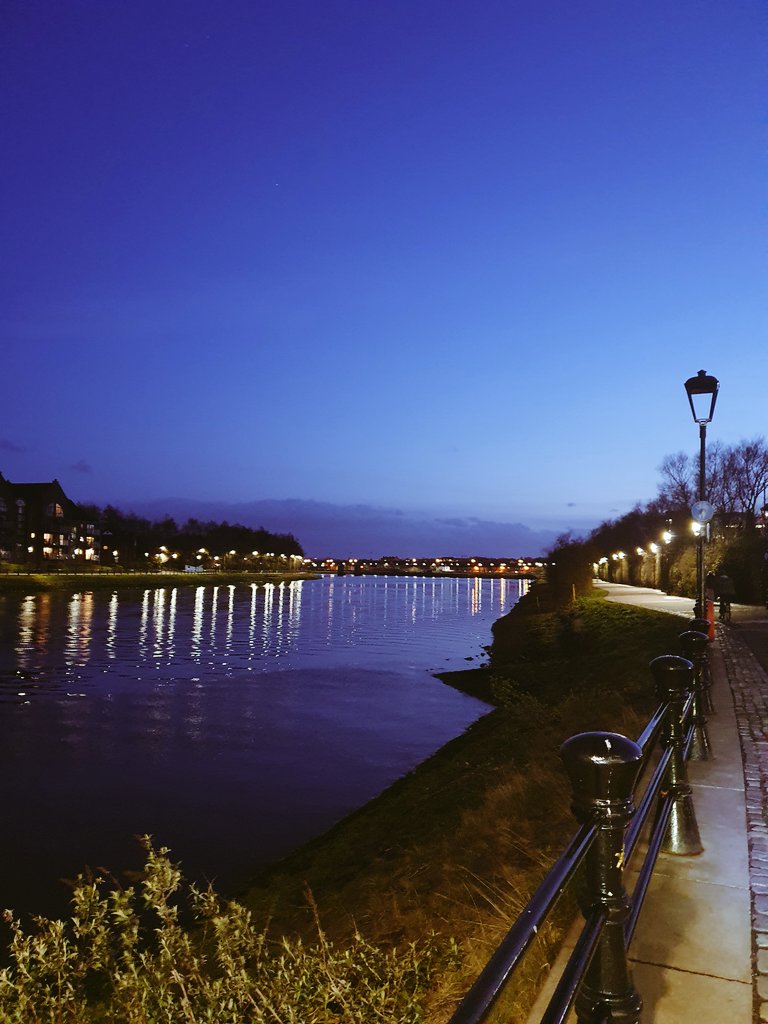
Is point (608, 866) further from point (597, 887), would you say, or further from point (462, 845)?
point (462, 845)

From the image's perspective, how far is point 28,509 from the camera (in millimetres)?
116438

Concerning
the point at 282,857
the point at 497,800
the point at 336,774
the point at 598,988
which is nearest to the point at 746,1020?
the point at 598,988

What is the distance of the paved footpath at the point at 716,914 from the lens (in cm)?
→ 373

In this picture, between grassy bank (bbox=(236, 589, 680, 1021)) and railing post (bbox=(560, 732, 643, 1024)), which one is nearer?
railing post (bbox=(560, 732, 643, 1024))

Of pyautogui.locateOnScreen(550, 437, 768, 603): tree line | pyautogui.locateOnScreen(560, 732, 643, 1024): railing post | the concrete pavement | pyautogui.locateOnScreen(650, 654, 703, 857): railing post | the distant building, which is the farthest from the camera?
the distant building

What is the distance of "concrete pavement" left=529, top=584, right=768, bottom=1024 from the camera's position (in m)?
3.72

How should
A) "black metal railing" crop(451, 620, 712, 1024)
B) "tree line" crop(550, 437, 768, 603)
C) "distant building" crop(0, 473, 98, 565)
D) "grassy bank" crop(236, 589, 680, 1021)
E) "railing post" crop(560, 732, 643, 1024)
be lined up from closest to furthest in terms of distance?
"black metal railing" crop(451, 620, 712, 1024) → "railing post" crop(560, 732, 643, 1024) → "grassy bank" crop(236, 589, 680, 1021) → "tree line" crop(550, 437, 768, 603) → "distant building" crop(0, 473, 98, 565)

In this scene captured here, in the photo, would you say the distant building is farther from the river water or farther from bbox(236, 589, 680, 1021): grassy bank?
bbox(236, 589, 680, 1021): grassy bank

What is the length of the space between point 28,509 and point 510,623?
93295 mm

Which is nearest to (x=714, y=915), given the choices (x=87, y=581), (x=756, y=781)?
(x=756, y=781)

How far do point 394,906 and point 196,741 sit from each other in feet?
38.8

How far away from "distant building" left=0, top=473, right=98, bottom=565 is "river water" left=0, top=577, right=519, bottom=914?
77806 mm

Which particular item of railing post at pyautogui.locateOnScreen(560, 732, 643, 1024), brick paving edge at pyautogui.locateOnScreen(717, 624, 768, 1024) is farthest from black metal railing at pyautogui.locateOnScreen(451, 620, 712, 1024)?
brick paving edge at pyautogui.locateOnScreen(717, 624, 768, 1024)

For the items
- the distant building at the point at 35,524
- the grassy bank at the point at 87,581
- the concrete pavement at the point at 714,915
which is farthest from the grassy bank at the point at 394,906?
the distant building at the point at 35,524
